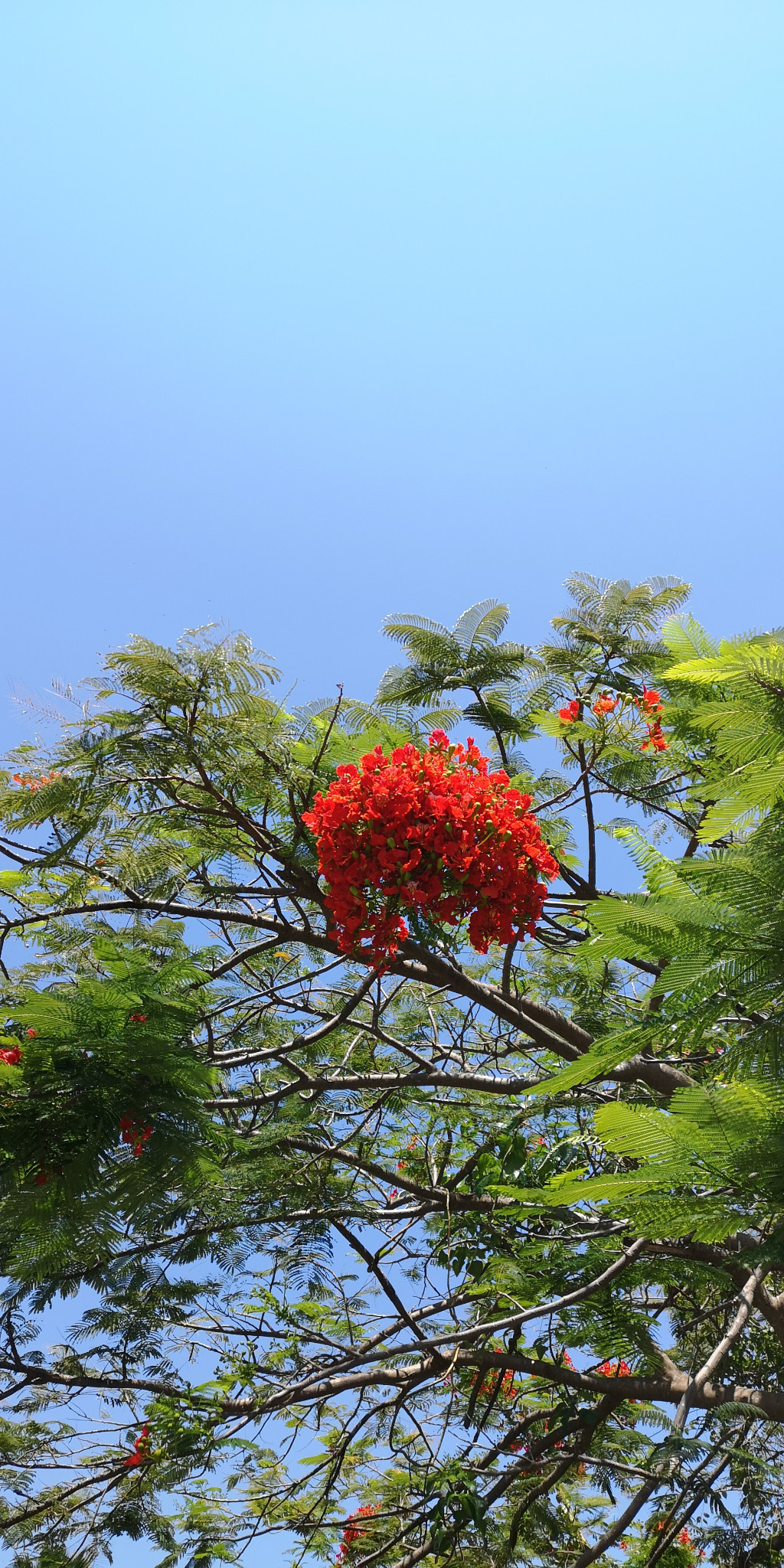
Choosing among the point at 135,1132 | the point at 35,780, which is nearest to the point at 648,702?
the point at 35,780

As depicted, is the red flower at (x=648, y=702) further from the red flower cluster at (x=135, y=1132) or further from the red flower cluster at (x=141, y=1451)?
the red flower cluster at (x=141, y=1451)

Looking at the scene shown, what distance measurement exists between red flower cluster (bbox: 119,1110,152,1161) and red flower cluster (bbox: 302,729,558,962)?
1.02m

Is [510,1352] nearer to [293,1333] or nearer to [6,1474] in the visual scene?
[293,1333]

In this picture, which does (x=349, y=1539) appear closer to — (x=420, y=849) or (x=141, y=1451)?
(x=141, y=1451)

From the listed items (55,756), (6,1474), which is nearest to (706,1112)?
(55,756)

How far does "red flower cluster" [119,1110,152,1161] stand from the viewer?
2855 mm

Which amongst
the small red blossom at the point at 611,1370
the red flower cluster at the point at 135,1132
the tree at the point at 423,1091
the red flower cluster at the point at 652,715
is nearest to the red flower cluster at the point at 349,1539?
the tree at the point at 423,1091

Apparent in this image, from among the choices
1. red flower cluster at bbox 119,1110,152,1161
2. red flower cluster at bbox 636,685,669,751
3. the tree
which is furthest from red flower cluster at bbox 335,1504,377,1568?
red flower cluster at bbox 636,685,669,751

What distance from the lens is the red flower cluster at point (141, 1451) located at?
562 centimetres

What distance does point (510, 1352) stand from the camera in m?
4.75

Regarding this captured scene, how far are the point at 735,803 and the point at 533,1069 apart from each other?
509 cm

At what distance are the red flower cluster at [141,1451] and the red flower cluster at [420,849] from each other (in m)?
3.91

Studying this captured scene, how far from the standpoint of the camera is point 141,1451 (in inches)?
225

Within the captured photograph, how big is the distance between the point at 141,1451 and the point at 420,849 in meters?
4.59
